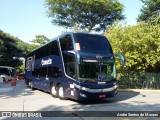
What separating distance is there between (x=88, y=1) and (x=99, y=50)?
973 inches

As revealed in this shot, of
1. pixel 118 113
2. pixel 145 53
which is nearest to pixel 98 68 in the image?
pixel 118 113

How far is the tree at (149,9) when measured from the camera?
1492 inches

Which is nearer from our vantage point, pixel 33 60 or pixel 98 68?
pixel 98 68

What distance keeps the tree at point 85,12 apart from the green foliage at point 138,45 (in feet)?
51.4

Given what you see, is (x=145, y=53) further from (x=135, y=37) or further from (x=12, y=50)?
(x=12, y=50)

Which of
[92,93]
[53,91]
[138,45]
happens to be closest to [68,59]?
[92,93]

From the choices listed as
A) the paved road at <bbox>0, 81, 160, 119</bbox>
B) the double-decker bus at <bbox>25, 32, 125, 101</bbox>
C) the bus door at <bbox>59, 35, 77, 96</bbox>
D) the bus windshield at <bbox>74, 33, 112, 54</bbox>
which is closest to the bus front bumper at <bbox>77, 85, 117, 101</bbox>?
the double-decker bus at <bbox>25, 32, 125, 101</bbox>

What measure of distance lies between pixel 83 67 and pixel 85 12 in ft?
92.4

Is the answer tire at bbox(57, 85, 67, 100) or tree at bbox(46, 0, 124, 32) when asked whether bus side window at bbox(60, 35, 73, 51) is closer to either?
tire at bbox(57, 85, 67, 100)

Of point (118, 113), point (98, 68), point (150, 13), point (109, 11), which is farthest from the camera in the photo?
point (109, 11)

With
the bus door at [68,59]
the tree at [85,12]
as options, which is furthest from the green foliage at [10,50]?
the bus door at [68,59]

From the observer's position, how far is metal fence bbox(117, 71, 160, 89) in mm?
25469

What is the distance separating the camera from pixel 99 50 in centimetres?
1549

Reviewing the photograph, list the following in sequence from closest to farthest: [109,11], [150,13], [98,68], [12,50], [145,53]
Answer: [98,68], [145,53], [150,13], [109,11], [12,50]
